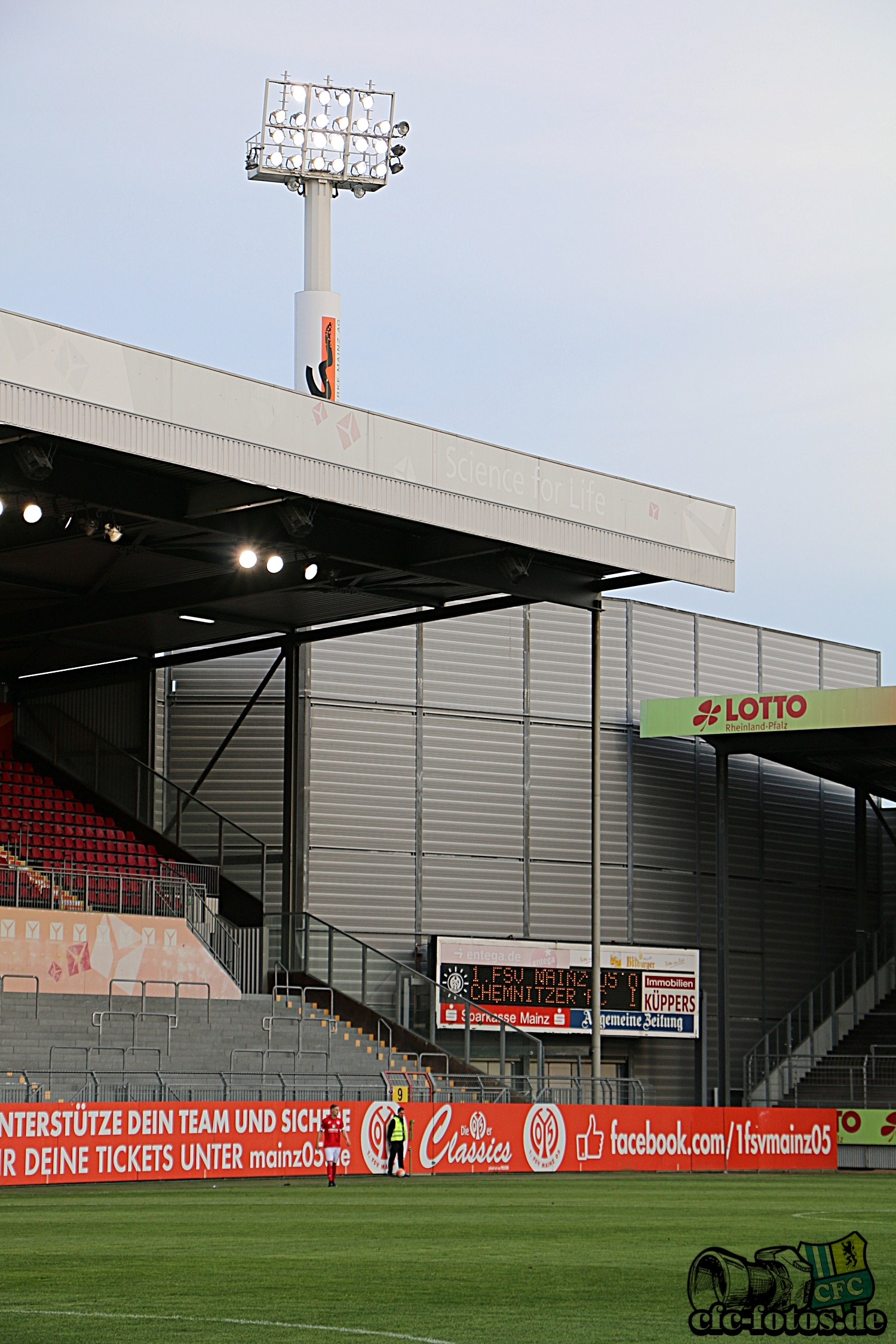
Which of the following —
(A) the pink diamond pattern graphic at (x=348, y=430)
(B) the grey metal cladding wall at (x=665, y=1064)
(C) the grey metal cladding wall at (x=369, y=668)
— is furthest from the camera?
(B) the grey metal cladding wall at (x=665, y=1064)

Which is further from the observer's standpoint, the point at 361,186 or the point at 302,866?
the point at 361,186

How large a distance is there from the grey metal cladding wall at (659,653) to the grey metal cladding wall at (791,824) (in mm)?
4062

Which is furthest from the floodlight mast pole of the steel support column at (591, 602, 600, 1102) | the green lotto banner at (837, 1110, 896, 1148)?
the green lotto banner at (837, 1110, 896, 1148)

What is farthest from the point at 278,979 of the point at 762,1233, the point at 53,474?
the point at 762,1233

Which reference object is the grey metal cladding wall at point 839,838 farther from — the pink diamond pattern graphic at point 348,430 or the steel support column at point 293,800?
the pink diamond pattern graphic at point 348,430

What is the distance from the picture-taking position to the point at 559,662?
4891 cm

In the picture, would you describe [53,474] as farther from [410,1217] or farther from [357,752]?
[357,752]

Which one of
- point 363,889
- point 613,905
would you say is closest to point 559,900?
point 613,905

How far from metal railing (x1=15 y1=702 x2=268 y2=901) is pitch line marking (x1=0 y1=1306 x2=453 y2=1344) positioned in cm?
3216

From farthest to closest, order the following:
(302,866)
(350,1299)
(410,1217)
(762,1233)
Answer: (302,866), (410,1217), (762,1233), (350,1299)

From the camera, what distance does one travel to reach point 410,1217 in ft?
67.1

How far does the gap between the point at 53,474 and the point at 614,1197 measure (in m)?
13.5

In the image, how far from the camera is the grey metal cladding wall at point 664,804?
49.8 m

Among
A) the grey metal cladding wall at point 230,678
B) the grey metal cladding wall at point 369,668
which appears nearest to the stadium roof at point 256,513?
the grey metal cladding wall at point 230,678
